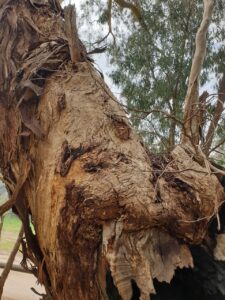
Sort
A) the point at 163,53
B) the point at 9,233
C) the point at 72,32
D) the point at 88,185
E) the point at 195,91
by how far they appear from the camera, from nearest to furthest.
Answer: the point at 88,185
the point at 72,32
the point at 195,91
the point at 163,53
the point at 9,233

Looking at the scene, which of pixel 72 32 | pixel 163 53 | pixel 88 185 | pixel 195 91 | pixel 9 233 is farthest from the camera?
pixel 9 233

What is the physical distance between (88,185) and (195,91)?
5.57 ft

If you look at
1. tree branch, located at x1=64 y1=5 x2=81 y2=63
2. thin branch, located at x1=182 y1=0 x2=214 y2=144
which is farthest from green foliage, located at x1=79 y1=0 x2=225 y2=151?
tree branch, located at x1=64 y1=5 x2=81 y2=63

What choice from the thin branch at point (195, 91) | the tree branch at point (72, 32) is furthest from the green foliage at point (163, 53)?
the tree branch at point (72, 32)

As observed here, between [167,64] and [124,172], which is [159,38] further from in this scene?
[124,172]

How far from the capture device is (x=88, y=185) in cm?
185

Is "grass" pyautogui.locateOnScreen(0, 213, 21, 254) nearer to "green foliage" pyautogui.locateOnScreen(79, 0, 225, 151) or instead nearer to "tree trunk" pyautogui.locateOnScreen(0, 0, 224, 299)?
"green foliage" pyautogui.locateOnScreen(79, 0, 225, 151)

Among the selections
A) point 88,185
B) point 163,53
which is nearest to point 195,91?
point 88,185

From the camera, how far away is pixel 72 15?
2.40 meters

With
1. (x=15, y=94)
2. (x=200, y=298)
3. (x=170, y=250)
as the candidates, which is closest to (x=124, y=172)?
(x=170, y=250)

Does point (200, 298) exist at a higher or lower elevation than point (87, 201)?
lower

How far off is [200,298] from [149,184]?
50cm

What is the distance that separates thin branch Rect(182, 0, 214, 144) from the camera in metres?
2.41

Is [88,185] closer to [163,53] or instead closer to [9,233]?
[163,53]
